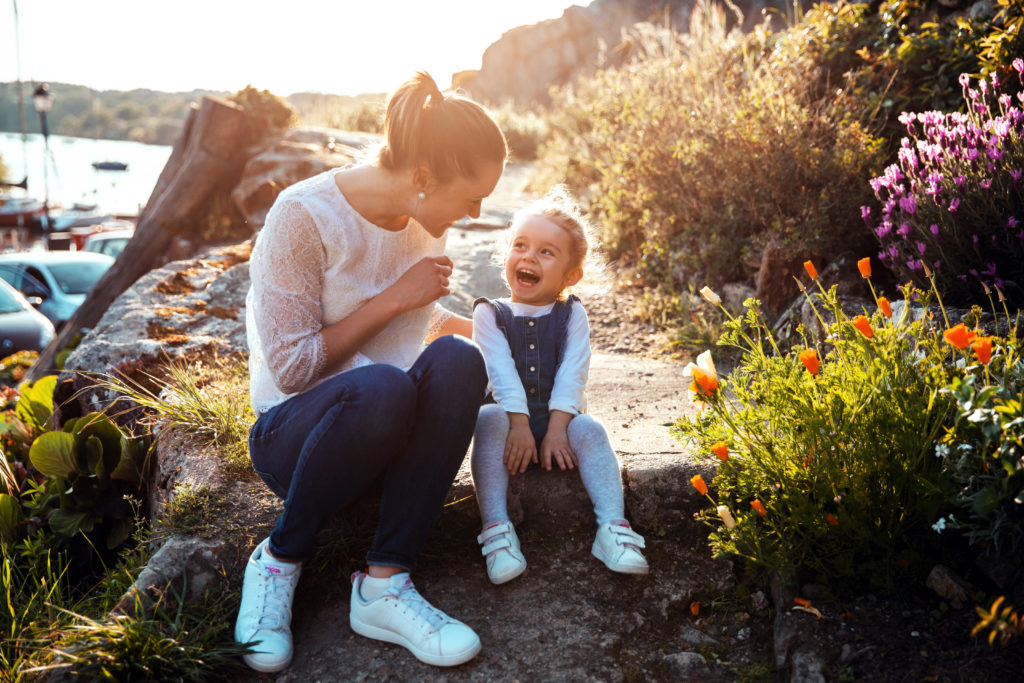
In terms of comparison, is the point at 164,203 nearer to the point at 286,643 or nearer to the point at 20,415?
the point at 20,415

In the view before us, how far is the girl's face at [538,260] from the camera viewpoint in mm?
2572

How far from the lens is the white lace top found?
85.4 inches

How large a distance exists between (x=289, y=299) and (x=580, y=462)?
102 cm

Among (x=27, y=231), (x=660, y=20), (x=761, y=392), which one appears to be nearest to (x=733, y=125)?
(x=761, y=392)

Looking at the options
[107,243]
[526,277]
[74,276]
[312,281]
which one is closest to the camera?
[312,281]

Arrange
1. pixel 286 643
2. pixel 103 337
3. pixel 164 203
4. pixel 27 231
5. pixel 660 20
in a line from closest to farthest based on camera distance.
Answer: pixel 286 643
pixel 103 337
pixel 164 203
pixel 660 20
pixel 27 231

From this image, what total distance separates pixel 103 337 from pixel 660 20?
26965 mm

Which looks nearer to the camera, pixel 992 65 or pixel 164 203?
pixel 992 65

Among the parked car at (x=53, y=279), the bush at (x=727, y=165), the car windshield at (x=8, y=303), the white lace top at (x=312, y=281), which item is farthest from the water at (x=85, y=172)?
the white lace top at (x=312, y=281)

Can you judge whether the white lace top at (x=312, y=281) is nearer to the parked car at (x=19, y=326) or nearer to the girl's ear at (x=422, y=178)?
the girl's ear at (x=422, y=178)

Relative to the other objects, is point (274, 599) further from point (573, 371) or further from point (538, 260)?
point (538, 260)

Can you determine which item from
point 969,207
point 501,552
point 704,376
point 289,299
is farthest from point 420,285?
point 969,207

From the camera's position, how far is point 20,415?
3746 millimetres

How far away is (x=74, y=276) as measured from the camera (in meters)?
10.1
